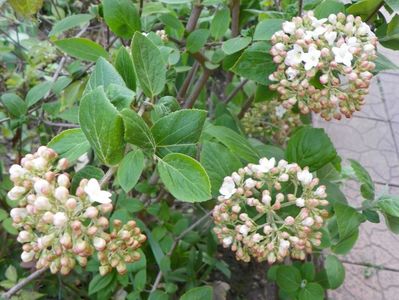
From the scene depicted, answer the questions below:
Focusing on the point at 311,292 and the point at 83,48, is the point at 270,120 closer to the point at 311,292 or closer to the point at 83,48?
the point at 311,292

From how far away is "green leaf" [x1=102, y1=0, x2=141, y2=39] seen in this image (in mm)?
902

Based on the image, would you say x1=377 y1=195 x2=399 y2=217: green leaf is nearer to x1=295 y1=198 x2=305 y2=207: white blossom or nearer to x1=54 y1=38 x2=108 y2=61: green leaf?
x1=295 y1=198 x2=305 y2=207: white blossom

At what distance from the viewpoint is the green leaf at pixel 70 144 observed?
2.17 ft

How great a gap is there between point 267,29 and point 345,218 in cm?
41

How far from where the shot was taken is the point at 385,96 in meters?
Answer: 2.79

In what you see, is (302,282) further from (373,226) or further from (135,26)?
(373,226)

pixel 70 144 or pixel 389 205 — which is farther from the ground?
pixel 70 144

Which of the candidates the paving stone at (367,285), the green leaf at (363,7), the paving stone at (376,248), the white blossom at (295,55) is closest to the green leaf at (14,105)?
the white blossom at (295,55)

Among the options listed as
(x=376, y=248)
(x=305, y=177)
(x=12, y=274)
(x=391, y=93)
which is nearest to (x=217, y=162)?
(x=305, y=177)

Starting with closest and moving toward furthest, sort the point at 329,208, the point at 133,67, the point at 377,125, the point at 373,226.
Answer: the point at 133,67, the point at 329,208, the point at 373,226, the point at 377,125

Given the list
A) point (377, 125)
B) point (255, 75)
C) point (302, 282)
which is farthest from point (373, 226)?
point (255, 75)

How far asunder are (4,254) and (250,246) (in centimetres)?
82

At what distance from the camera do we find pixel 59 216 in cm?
55

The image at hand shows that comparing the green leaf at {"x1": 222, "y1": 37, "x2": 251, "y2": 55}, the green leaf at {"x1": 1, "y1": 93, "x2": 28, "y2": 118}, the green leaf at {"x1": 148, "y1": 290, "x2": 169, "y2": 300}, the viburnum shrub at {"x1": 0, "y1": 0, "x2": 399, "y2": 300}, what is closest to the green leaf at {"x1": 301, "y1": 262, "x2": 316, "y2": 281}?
the viburnum shrub at {"x1": 0, "y1": 0, "x2": 399, "y2": 300}
